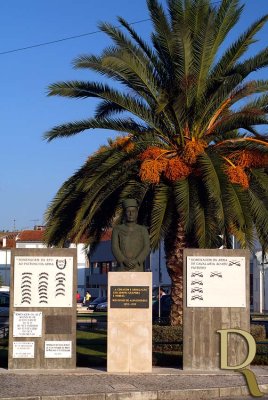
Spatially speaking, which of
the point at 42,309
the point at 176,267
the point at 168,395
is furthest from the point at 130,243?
the point at 176,267

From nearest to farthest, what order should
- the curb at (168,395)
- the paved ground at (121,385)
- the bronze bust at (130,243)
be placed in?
1. the curb at (168,395)
2. the paved ground at (121,385)
3. the bronze bust at (130,243)

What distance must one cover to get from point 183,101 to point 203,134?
137 centimetres

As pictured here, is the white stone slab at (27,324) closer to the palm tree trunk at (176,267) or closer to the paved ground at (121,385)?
the paved ground at (121,385)

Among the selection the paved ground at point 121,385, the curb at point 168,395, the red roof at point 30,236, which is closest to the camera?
the curb at point 168,395

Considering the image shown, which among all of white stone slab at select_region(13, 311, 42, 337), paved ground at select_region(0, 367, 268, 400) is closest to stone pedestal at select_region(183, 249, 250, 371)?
paved ground at select_region(0, 367, 268, 400)

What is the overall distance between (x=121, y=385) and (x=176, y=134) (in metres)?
9.05

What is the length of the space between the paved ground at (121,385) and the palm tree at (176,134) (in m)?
5.11

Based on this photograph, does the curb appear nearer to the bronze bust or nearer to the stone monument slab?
the stone monument slab

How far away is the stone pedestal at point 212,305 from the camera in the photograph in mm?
15242

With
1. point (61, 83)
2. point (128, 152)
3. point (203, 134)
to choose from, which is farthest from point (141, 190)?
point (61, 83)

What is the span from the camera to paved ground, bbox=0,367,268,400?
1222cm

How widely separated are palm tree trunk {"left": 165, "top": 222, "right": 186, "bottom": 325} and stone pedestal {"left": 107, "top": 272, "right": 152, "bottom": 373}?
6360 millimetres

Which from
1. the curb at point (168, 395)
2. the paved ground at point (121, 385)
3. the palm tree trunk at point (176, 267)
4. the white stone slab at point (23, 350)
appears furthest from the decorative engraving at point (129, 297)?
the palm tree trunk at point (176, 267)

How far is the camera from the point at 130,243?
1562 centimetres
